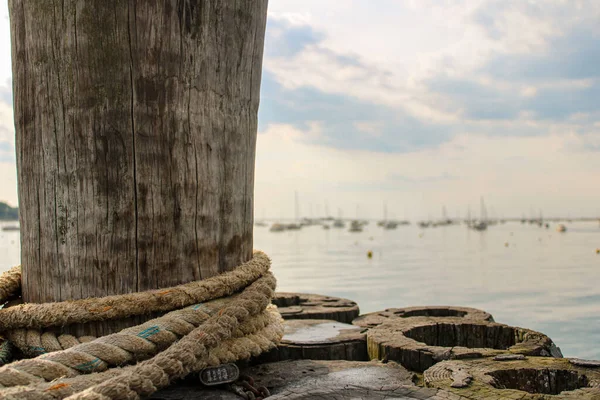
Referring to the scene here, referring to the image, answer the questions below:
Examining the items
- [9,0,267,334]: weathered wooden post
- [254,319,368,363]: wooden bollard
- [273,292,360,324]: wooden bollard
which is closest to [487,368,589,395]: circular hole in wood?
[254,319,368,363]: wooden bollard

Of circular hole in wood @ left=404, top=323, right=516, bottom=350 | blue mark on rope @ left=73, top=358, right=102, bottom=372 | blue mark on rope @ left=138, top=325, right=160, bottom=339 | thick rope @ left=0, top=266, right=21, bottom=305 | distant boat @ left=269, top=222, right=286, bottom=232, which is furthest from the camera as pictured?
distant boat @ left=269, top=222, right=286, bottom=232

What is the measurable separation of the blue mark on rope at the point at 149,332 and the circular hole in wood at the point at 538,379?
1.95 meters

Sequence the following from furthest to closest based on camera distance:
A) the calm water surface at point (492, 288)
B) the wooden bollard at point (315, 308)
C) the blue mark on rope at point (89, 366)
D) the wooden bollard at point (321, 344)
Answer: the calm water surface at point (492, 288)
the wooden bollard at point (315, 308)
the wooden bollard at point (321, 344)
the blue mark on rope at point (89, 366)

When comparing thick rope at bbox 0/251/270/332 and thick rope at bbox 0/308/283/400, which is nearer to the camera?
thick rope at bbox 0/308/283/400

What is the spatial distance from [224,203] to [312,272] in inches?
855

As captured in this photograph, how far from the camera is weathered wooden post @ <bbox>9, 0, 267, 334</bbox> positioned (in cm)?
254

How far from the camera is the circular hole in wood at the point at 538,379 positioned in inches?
125

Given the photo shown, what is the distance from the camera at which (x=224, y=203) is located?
284 cm

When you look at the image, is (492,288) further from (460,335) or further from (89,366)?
(89,366)

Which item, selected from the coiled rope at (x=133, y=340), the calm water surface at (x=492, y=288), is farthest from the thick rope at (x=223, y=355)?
the calm water surface at (x=492, y=288)

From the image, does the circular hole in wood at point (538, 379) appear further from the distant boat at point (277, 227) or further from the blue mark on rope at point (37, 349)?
the distant boat at point (277, 227)

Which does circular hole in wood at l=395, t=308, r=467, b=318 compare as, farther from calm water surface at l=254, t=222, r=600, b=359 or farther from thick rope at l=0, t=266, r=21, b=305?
calm water surface at l=254, t=222, r=600, b=359

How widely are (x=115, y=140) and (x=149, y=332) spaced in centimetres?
91

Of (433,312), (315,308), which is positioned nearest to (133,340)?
(315,308)
